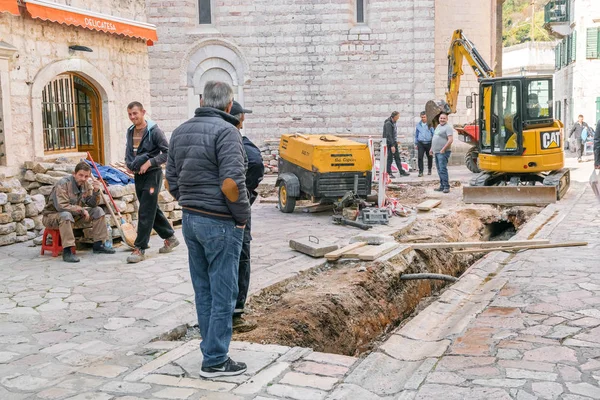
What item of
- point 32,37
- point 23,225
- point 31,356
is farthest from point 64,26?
point 31,356

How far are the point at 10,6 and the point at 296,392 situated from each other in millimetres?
7586

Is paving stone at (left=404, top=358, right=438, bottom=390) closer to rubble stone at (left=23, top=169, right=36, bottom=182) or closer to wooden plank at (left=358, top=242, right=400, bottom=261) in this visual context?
wooden plank at (left=358, top=242, right=400, bottom=261)

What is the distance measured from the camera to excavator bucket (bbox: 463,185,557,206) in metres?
13.1

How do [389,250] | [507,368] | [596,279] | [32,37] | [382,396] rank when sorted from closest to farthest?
1. [382,396]
2. [507,368]
3. [596,279]
4. [389,250]
5. [32,37]

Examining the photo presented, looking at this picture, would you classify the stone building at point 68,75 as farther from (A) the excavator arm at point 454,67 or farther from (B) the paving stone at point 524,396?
(A) the excavator arm at point 454,67

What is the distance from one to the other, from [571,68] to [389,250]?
2660cm

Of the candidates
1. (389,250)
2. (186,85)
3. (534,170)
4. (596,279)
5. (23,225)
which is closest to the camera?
(596,279)

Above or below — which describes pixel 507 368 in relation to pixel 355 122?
below

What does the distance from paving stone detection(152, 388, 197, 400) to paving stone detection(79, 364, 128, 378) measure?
0.50 m

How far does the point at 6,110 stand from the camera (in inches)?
399

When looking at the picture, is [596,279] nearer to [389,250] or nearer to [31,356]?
[389,250]

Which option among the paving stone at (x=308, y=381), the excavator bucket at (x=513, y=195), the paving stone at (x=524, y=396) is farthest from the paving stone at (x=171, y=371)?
the excavator bucket at (x=513, y=195)

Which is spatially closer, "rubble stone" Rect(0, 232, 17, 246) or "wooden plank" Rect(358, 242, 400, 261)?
"wooden plank" Rect(358, 242, 400, 261)

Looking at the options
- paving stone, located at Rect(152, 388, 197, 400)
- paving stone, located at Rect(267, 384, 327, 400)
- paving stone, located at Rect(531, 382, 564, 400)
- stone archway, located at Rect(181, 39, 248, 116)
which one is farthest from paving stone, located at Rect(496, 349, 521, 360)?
stone archway, located at Rect(181, 39, 248, 116)
